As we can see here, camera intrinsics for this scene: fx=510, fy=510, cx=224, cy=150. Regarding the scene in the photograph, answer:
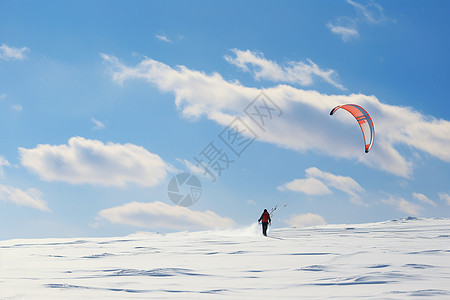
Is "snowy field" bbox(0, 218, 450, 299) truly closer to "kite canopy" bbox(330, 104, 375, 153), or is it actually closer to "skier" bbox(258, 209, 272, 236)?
"skier" bbox(258, 209, 272, 236)

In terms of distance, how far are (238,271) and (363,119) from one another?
13.8m

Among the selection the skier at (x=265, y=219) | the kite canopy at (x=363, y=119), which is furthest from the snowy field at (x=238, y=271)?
the kite canopy at (x=363, y=119)

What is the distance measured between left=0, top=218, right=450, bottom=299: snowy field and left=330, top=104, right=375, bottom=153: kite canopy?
6.59 m

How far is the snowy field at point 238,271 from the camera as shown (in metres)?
9.11

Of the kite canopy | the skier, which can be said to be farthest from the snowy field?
the kite canopy

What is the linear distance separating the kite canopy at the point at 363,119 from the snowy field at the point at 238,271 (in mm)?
6593

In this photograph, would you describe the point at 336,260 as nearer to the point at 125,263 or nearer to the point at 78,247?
the point at 125,263

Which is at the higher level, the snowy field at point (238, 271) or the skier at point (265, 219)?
the skier at point (265, 219)

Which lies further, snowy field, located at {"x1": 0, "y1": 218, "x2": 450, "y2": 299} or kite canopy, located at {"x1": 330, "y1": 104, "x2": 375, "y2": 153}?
kite canopy, located at {"x1": 330, "y1": 104, "x2": 375, "y2": 153}

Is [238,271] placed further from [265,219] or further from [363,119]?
[363,119]

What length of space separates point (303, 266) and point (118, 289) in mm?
4613

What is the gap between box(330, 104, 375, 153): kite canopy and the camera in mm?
22766

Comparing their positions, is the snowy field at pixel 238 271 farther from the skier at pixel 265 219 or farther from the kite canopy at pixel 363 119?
the kite canopy at pixel 363 119

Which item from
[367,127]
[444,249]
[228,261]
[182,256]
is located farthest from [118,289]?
[367,127]
